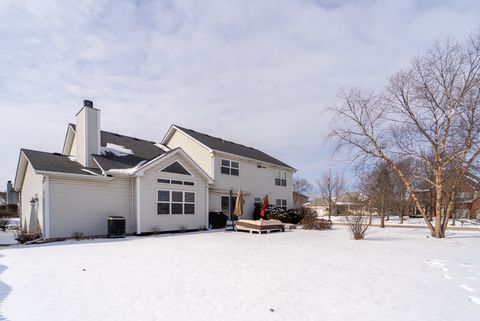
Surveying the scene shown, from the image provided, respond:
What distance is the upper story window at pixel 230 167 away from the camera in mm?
21016

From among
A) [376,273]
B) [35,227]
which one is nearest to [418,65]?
[376,273]

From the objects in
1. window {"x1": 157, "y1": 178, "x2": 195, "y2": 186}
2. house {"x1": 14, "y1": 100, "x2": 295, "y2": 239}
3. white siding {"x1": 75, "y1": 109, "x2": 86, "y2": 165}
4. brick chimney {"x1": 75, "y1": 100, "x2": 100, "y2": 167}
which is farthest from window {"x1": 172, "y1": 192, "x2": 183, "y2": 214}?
white siding {"x1": 75, "y1": 109, "x2": 86, "y2": 165}

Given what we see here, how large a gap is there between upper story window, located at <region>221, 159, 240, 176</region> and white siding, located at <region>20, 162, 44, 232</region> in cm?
1053

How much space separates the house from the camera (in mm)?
12547

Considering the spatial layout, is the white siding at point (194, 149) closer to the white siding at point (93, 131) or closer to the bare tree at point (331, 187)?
the white siding at point (93, 131)

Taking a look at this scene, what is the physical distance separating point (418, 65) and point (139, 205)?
47.5 ft

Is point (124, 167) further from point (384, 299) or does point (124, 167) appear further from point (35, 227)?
point (384, 299)

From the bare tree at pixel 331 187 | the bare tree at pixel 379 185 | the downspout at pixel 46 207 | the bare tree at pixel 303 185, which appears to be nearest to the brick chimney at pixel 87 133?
the downspout at pixel 46 207

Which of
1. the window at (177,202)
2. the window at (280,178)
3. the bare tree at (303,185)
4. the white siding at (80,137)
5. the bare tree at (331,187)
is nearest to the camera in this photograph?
the white siding at (80,137)

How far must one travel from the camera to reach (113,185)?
14.1 metres

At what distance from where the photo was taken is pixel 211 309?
14.6 ft

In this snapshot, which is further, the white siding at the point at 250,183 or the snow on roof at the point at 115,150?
the white siding at the point at 250,183

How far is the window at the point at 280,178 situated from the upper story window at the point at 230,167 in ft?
17.1

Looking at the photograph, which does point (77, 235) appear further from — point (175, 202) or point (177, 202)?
point (177, 202)
